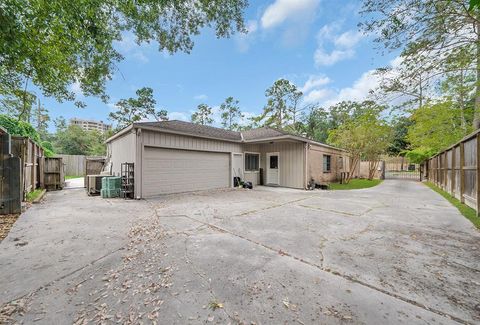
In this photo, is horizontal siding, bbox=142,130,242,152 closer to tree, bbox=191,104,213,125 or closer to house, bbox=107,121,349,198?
house, bbox=107,121,349,198

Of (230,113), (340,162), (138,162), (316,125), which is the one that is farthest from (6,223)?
(316,125)

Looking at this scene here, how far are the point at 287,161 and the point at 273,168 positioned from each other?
1101mm

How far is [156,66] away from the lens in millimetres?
10055

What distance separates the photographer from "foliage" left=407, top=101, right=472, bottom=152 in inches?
450

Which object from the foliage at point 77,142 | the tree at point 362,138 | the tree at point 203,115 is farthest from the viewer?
the tree at point 203,115

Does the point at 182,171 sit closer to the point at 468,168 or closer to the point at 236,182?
the point at 236,182

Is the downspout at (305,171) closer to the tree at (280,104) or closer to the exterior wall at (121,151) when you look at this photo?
the exterior wall at (121,151)

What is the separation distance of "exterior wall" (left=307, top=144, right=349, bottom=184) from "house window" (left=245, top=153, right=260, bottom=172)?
307 centimetres

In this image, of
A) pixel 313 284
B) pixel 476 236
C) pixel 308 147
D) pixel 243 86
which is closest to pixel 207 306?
pixel 313 284

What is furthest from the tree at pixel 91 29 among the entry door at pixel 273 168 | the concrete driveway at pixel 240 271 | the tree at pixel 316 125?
the tree at pixel 316 125

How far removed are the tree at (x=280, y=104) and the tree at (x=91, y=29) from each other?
2212 centimetres

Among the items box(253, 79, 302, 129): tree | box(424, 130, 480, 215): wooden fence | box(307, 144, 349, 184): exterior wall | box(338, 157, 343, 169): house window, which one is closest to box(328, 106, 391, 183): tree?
box(338, 157, 343, 169): house window

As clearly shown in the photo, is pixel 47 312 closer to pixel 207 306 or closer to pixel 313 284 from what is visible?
pixel 207 306

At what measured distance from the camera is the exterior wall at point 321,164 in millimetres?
11289
